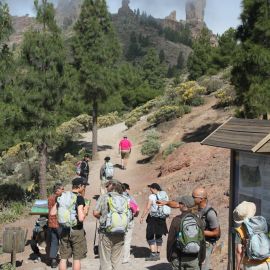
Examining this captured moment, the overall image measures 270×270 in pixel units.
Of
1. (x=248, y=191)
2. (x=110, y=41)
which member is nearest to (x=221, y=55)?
(x=110, y=41)

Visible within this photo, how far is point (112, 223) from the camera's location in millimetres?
6727

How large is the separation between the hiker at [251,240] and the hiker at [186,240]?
473 millimetres

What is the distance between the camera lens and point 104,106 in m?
24.8

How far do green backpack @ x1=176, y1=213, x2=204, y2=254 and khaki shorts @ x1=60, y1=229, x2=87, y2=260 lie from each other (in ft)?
6.59

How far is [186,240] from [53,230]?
3.58 metres

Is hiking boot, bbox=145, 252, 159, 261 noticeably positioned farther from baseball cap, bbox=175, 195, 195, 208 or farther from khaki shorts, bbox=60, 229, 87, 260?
baseball cap, bbox=175, 195, 195, 208

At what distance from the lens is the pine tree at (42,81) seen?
54.4 ft

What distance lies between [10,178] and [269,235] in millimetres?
16781

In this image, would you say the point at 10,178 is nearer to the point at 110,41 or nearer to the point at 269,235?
the point at 110,41

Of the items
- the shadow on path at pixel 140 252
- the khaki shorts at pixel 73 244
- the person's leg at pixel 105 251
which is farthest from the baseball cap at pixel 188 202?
the shadow on path at pixel 140 252

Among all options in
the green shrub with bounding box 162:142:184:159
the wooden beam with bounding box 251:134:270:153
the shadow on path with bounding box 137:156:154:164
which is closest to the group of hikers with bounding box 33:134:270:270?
the wooden beam with bounding box 251:134:270:153

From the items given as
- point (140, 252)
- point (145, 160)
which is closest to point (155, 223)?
point (140, 252)

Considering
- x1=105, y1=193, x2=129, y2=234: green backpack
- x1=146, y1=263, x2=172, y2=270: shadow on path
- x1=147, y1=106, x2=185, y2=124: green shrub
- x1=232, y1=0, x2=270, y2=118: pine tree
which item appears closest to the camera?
x1=105, y1=193, x2=129, y2=234: green backpack

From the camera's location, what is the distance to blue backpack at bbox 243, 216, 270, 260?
17.5ft
